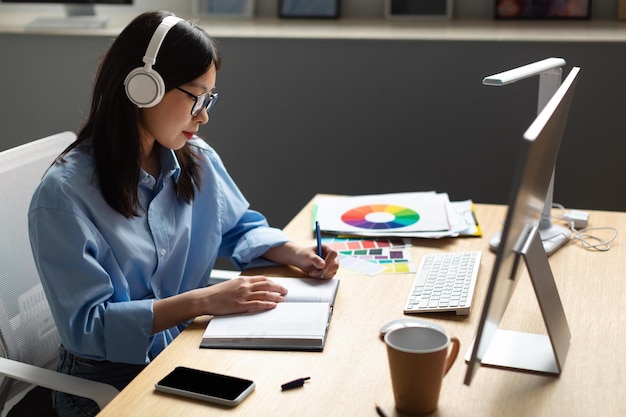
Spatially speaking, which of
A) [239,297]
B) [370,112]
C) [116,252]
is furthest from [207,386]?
[370,112]

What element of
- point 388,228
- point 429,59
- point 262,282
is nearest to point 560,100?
point 262,282

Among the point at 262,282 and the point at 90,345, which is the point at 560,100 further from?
the point at 90,345

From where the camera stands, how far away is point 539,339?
1.29m

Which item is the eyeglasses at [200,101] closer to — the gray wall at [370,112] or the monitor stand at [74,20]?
the gray wall at [370,112]

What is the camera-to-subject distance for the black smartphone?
112 cm

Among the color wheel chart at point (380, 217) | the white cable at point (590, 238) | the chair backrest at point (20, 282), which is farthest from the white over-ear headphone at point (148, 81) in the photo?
the white cable at point (590, 238)

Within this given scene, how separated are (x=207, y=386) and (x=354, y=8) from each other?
6.51 ft

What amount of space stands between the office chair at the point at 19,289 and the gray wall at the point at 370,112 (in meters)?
1.08

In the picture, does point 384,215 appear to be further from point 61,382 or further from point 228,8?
point 228,8

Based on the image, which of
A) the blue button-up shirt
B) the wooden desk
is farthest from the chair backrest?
the wooden desk

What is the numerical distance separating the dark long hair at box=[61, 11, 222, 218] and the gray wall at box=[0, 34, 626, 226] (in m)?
1.08

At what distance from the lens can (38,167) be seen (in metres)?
1.62

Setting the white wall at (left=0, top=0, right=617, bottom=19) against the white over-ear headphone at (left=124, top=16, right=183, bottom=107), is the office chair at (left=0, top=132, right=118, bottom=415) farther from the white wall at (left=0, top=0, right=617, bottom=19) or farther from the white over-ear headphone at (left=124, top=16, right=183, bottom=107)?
the white wall at (left=0, top=0, right=617, bottom=19)

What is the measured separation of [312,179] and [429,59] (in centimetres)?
54
